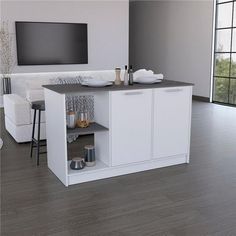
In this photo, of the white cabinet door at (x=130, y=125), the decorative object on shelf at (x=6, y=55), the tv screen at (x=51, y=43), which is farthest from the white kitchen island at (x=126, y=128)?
the tv screen at (x=51, y=43)

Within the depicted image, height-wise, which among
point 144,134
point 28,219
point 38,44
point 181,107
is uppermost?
point 38,44

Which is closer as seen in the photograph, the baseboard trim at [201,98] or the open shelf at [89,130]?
the open shelf at [89,130]

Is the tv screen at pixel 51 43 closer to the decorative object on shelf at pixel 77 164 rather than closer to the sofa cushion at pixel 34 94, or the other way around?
the sofa cushion at pixel 34 94

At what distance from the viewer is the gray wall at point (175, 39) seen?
26.8 feet

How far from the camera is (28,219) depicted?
2.46 meters

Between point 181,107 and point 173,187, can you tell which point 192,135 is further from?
point 173,187

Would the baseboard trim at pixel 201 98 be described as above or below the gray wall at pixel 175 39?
below

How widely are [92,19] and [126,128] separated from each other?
585 cm

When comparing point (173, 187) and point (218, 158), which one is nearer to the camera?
point (173, 187)

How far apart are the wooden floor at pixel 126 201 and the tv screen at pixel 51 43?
4.43 meters

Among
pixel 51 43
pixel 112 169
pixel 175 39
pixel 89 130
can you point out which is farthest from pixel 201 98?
pixel 89 130

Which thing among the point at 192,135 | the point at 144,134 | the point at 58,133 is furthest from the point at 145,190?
the point at 192,135

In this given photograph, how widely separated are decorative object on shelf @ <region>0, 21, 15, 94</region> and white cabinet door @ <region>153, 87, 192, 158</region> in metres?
5.04

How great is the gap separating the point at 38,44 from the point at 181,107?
17.7 feet
